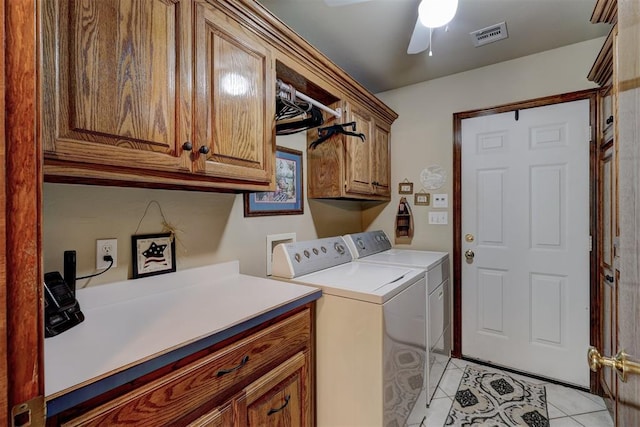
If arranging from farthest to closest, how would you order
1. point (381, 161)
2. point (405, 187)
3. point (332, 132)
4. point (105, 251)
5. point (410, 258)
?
point (405, 187), point (381, 161), point (410, 258), point (332, 132), point (105, 251)

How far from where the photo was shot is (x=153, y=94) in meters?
0.98

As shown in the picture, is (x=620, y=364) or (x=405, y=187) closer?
(x=620, y=364)

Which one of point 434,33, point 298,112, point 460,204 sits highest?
point 434,33

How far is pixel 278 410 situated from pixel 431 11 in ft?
6.12

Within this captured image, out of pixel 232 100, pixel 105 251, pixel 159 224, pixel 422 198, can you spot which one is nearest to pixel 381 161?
pixel 422 198

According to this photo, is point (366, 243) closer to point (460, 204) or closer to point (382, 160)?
point (382, 160)

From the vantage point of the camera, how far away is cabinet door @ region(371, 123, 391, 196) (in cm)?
248

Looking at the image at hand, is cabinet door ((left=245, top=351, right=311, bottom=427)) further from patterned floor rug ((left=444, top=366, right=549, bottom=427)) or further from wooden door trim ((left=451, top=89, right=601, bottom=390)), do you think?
wooden door trim ((left=451, top=89, right=601, bottom=390))

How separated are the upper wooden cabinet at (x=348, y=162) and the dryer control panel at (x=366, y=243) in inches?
12.5

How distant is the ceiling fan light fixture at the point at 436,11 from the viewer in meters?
1.32

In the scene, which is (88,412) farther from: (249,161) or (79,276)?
(249,161)

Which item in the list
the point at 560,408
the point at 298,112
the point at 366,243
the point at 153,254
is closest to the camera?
the point at 153,254

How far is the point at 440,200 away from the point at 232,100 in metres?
2.00

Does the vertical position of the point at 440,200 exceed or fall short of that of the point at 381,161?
it falls short
